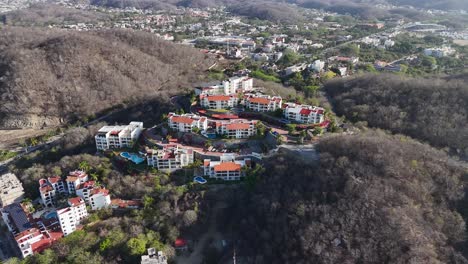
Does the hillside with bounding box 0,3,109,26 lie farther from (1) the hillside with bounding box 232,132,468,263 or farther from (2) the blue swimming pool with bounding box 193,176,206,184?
(1) the hillside with bounding box 232,132,468,263

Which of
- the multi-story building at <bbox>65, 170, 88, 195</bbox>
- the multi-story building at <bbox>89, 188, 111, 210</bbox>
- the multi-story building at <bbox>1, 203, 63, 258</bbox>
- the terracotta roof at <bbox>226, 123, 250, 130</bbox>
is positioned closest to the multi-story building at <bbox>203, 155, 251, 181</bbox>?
the terracotta roof at <bbox>226, 123, 250, 130</bbox>

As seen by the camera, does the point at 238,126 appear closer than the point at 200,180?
No

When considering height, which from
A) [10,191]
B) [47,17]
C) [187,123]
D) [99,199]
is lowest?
[10,191]

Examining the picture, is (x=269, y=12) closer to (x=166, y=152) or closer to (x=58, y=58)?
(x=58, y=58)

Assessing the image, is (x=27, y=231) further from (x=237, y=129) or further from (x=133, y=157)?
(x=237, y=129)

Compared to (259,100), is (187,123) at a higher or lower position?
lower

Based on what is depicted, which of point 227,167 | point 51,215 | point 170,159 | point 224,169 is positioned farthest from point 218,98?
point 51,215

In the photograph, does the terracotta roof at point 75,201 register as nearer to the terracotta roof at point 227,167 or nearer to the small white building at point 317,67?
the terracotta roof at point 227,167

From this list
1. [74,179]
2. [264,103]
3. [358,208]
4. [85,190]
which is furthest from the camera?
[264,103]
